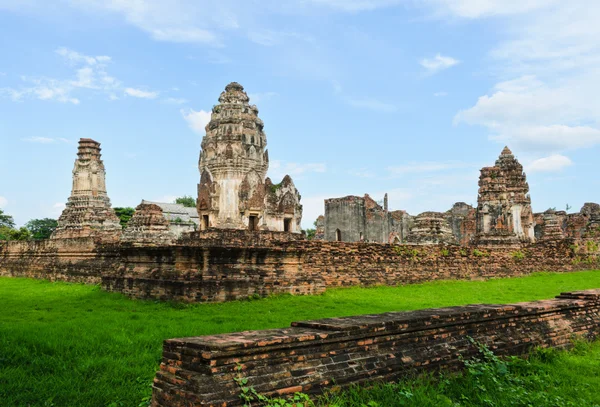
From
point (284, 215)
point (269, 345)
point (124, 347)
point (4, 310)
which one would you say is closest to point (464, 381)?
point (269, 345)

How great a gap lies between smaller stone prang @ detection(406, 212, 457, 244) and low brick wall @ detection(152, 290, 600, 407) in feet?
46.5

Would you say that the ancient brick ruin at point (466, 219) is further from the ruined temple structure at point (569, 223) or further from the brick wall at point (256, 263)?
the brick wall at point (256, 263)

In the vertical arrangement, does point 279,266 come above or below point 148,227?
below

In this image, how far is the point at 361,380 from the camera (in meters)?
4.62

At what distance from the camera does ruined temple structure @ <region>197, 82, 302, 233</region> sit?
14844 millimetres

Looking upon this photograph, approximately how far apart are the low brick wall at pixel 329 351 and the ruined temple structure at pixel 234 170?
29.4ft

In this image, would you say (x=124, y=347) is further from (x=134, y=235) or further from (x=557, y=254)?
(x=557, y=254)

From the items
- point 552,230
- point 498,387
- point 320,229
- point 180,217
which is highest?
point 180,217

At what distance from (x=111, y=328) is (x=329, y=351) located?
377 cm

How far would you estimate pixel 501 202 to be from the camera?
918 inches

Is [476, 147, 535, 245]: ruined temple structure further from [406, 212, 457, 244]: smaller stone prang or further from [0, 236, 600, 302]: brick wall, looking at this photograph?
[406, 212, 457, 244]: smaller stone prang

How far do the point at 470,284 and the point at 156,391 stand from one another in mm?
14262

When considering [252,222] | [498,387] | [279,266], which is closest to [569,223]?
[252,222]

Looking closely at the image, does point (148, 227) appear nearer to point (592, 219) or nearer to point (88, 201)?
point (88, 201)
